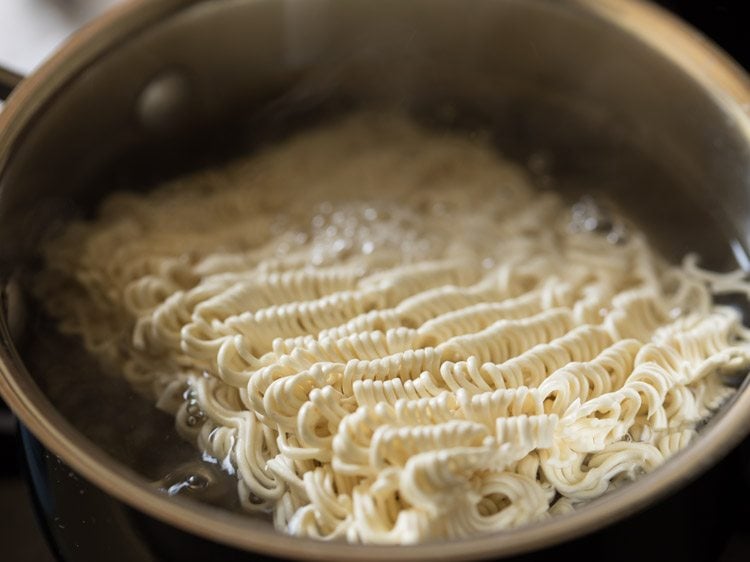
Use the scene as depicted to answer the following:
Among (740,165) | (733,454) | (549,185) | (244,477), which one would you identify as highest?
(740,165)

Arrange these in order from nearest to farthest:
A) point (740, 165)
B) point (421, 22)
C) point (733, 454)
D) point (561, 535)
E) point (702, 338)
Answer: point (561, 535), point (733, 454), point (702, 338), point (740, 165), point (421, 22)

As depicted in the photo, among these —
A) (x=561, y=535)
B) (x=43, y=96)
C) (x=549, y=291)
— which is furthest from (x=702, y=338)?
(x=43, y=96)

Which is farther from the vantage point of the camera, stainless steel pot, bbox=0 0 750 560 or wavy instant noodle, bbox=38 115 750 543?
stainless steel pot, bbox=0 0 750 560

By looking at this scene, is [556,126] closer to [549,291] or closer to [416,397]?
[549,291]

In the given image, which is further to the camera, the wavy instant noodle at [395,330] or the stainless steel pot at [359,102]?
the stainless steel pot at [359,102]

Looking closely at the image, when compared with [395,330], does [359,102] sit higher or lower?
higher

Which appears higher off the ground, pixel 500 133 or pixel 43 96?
pixel 500 133

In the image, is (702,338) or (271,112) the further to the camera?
(271,112)

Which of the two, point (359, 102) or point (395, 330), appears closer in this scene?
point (395, 330)
